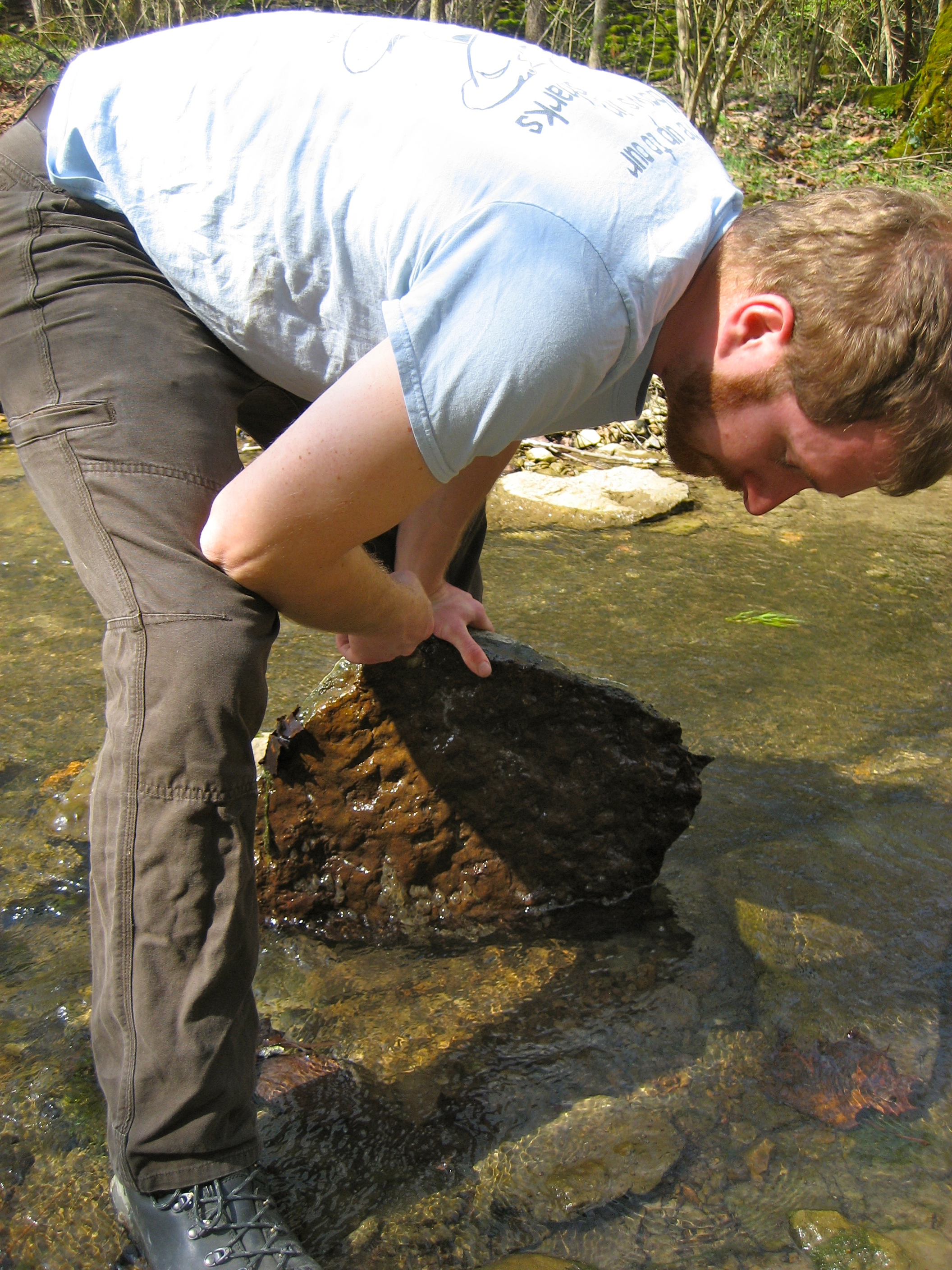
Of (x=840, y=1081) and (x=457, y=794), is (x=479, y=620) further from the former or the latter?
(x=840, y=1081)

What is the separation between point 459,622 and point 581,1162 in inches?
39.6

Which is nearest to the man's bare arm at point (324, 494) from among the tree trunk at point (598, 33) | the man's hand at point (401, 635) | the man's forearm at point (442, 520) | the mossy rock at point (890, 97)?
the man's hand at point (401, 635)

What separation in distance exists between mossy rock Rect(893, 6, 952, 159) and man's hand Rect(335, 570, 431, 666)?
9849 millimetres

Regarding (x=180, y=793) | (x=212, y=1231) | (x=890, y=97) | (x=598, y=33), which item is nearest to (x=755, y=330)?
(x=180, y=793)

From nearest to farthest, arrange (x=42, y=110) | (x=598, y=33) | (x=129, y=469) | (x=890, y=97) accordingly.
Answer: (x=129, y=469) → (x=42, y=110) → (x=598, y=33) → (x=890, y=97)

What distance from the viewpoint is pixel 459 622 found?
82.9 inches

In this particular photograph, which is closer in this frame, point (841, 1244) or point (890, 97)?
point (841, 1244)

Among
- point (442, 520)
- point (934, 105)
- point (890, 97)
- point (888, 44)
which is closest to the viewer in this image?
point (442, 520)

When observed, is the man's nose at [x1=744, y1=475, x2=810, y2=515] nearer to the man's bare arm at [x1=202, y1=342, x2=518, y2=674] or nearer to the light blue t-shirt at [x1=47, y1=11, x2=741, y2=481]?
the light blue t-shirt at [x1=47, y1=11, x2=741, y2=481]

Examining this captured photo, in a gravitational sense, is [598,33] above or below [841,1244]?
above

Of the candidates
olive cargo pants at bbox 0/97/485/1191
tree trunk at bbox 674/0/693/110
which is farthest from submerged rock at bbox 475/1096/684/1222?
tree trunk at bbox 674/0/693/110

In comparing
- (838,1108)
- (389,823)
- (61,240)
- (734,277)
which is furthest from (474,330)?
(838,1108)

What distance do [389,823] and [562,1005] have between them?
20.0 inches

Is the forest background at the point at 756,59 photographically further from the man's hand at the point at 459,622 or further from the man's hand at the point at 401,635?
the man's hand at the point at 401,635
